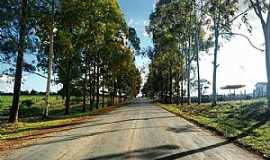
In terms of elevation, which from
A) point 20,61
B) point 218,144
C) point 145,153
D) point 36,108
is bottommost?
point 145,153

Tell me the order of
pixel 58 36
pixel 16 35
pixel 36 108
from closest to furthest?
pixel 16 35, pixel 58 36, pixel 36 108

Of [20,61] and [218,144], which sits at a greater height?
[20,61]

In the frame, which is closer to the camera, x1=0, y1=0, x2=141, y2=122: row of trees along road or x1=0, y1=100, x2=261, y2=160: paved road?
x1=0, y1=100, x2=261, y2=160: paved road

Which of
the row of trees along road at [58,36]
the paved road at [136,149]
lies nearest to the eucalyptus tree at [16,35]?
the row of trees along road at [58,36]

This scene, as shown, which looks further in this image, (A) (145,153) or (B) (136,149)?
(B) (136,149)

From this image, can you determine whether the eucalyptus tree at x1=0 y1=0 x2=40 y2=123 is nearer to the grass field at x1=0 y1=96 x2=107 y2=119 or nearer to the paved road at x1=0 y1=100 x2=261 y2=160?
the paved road at x1=0 y1=100 x2=261 y2=160

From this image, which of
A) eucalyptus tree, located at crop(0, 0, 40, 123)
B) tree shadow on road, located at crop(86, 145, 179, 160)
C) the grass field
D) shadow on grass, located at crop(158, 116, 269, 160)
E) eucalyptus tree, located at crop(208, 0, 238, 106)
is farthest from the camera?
the grass field

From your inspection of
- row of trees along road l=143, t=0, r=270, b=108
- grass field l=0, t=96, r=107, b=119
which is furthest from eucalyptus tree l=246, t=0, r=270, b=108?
grass field l=0, t=96, r=107, b=119

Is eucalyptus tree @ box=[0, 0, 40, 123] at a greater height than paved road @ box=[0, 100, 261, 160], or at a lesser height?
greater

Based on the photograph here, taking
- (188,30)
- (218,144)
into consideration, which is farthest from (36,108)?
(218,144)

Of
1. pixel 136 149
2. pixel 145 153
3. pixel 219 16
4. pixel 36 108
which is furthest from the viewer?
pixel 36 108

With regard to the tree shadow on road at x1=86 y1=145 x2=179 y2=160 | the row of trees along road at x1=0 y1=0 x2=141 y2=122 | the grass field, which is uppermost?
the row of trees along road at x1=0 y1=0 x2=141 y2=122

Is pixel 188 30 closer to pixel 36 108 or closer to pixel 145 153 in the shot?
pixel 36 108

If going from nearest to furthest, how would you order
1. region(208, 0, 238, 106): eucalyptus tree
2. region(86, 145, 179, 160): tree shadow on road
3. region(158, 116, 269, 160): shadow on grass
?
region(86, 145, 179, 160): tree shadow on road < region(158, 116, 269, 160): shadow on grass < region(208, 0, 238, 106): eucalyptus tree
